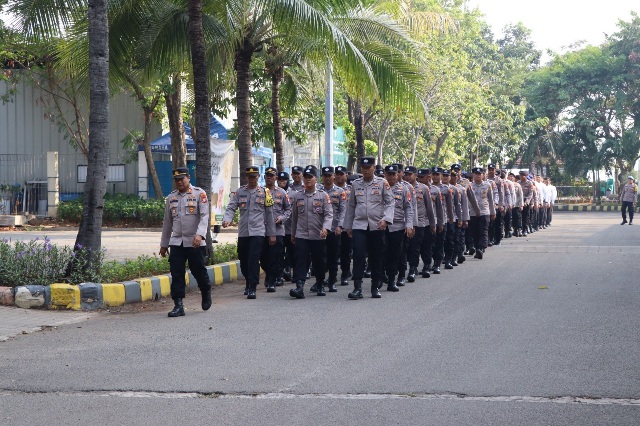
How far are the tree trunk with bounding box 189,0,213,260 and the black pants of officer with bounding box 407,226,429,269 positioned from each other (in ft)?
10.9

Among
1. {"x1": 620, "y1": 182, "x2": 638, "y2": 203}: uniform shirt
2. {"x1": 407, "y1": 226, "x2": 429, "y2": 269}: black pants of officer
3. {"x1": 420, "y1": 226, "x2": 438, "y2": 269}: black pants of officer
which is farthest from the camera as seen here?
{"x1": 620, "y1": 182, "x2": 638, "y2": 203}: uniform shirt

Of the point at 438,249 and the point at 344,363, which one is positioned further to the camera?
the point at 438,249

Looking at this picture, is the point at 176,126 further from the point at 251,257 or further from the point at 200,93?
the point at 251,257

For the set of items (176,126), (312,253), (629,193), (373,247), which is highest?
(176,126)

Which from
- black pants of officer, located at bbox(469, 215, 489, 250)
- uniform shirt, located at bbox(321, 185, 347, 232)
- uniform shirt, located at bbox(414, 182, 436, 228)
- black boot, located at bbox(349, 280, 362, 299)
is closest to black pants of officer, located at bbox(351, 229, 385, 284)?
black boot, located at bbox(349, 280, 362, 299)

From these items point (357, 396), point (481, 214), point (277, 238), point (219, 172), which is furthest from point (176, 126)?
point (357, 396)

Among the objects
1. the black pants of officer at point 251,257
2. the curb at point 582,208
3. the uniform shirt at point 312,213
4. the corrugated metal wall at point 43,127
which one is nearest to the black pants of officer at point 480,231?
the uniform shirt at point 312,213

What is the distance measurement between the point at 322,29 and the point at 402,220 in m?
3.41

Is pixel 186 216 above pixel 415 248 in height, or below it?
above

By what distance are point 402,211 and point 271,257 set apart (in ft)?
6.69

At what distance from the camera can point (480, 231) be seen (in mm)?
18844

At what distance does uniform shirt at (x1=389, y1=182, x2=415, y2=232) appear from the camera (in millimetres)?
12914

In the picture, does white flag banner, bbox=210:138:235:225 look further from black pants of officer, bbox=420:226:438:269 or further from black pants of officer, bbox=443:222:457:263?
black pants of officer, bbox=420:226:438:269

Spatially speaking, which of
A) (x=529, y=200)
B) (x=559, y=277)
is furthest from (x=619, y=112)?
(x=559, y=277)
